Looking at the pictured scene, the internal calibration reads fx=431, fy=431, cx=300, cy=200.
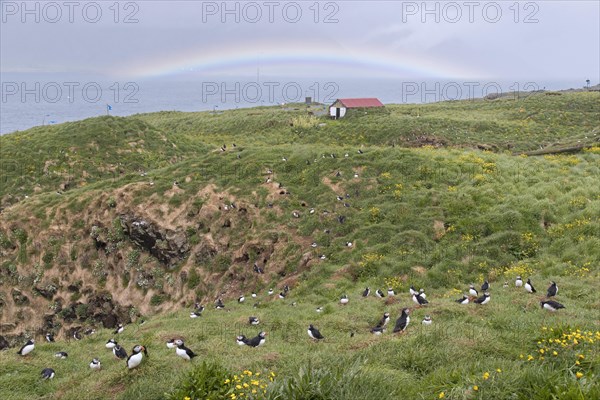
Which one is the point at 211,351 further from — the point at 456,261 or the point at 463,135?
the point at 463,135

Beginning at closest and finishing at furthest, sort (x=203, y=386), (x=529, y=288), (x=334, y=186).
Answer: (x=203, y=386) < (x=529, y=288) < (x=334, y=186)

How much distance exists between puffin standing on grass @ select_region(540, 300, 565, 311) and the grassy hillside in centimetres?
26

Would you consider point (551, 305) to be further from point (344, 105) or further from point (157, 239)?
point (344, 105)

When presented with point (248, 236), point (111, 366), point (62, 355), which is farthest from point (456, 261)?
point (62, 355)

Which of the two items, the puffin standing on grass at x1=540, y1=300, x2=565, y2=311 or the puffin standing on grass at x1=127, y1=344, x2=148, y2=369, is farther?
the puffin standing on grass at x1=540, y1=300, x2=565, y2=311

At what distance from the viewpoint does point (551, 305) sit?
15.0 m

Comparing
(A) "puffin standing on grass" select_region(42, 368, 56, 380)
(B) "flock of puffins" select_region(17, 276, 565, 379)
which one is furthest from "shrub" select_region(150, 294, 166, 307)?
(A) "puffin standing on grass" select_region(42, 368, 56, 380)

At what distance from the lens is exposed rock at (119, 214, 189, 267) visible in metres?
29.6

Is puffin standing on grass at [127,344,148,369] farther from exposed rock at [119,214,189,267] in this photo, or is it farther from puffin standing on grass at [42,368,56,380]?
exposed rock at [119,214,189,267]

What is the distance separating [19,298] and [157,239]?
1031 cm

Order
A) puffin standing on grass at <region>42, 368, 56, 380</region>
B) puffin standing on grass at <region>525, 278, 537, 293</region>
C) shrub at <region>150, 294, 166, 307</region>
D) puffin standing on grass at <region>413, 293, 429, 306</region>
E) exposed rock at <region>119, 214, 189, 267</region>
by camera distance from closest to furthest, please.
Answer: puffin standing on grass at <region>42, 368, 56, 380</region> < puffin standing on grass at <region>413, 293, 429, 306</region> < puffin standing on grass at <region>525, 278, 537, 293</region> < shrub at <region>150, 294, 166, 307</region> < exposed rock at <region>119, 214, 189, 267</region>

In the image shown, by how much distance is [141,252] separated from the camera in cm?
3081

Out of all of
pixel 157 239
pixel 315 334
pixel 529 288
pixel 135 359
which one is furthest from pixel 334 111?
pixel 135 359

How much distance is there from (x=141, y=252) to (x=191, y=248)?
13.8ft
